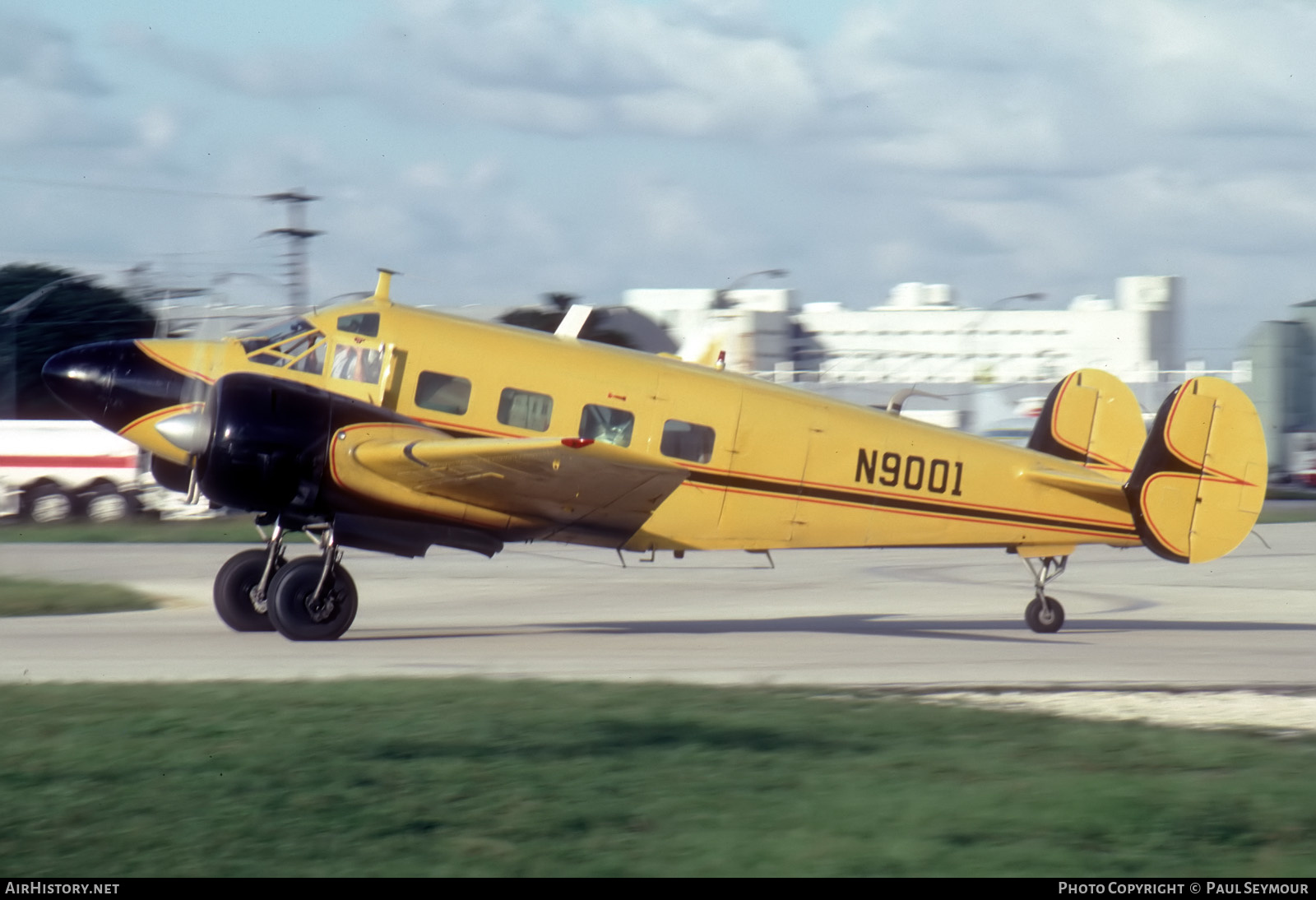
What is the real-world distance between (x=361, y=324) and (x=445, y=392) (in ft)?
3.73

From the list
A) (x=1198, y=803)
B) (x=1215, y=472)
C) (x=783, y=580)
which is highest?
(x=1215, y=472)

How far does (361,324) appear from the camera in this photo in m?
13.9

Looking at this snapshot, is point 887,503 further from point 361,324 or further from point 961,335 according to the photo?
point 961,335

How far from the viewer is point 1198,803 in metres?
6.95

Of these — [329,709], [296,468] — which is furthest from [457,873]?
[296,468]

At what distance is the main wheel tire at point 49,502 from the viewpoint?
122 ft

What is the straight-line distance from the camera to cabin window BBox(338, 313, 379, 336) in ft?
45.7

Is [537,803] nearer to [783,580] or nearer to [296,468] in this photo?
[296,468]

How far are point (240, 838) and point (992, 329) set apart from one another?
430 ft

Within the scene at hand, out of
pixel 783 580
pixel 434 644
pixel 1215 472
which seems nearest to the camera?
pixel 434 644

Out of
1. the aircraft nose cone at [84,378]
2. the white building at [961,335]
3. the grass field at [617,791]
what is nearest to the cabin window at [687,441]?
the grass field at [617,791]

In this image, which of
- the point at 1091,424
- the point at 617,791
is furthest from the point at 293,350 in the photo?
the point at 1091,424

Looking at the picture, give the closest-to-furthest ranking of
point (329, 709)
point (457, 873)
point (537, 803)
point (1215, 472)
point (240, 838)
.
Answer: point (457, 873)
point (240, 838)
point (537, 803)
point (329, 709)
point (1215, 472)

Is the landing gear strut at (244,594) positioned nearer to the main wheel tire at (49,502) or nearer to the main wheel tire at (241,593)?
the main wheel tire at (241,593)
